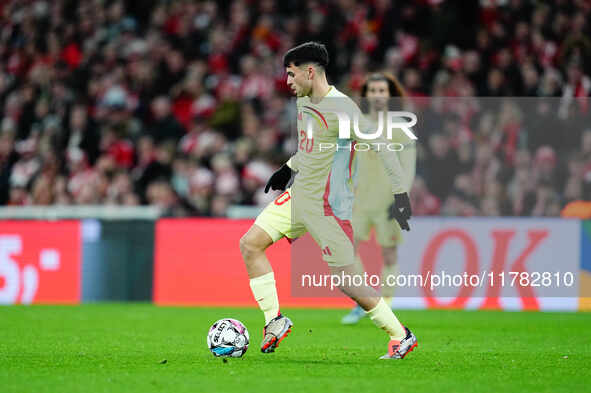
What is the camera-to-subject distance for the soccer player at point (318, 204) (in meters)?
6.79

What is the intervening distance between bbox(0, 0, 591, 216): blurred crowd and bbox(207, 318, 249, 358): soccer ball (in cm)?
556

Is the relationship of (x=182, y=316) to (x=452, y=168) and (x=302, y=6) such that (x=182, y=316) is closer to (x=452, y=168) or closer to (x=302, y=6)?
(x=452, y=168)

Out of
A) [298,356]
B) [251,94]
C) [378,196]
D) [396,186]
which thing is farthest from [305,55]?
[251,94]

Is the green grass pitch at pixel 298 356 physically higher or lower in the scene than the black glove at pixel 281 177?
lower

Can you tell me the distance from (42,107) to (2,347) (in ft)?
31.9

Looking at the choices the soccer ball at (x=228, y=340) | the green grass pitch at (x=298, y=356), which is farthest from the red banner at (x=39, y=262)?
the soccer ball at (x=228, y=340)

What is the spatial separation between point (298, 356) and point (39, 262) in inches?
260

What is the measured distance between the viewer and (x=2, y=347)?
7.63m

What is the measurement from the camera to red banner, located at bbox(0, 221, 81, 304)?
1286 cm

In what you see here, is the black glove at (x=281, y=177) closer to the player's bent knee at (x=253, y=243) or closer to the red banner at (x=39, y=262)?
the player's bent knee at (x=253, y=243)

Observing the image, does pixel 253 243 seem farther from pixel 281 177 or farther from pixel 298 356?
pixel 298 356

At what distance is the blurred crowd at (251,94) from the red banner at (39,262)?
135 centimetres

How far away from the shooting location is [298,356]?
23.6 ft

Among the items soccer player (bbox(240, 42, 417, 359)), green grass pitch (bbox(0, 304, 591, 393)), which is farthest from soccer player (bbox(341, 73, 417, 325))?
soccer player (bbox(240, 42, 417, 359))
